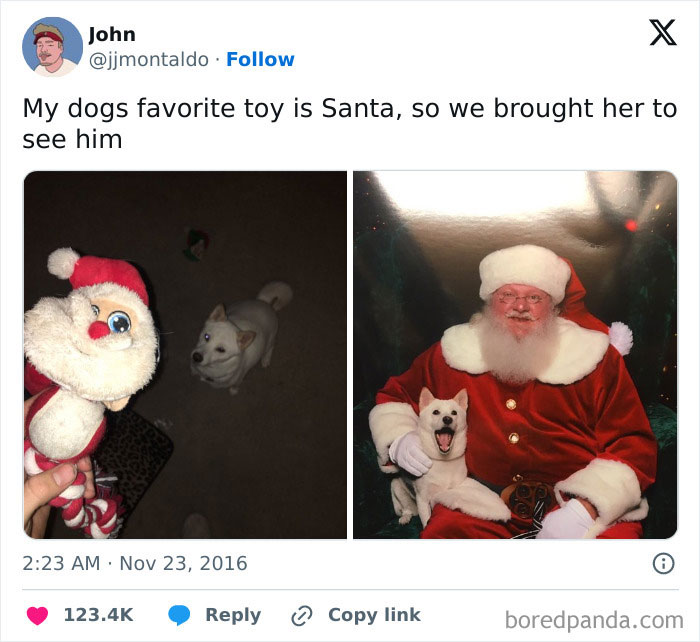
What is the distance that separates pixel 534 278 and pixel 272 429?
2.44 ft

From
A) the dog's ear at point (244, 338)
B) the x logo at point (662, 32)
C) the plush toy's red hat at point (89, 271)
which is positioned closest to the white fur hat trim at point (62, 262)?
the plush toy's red hat at point (89, 271)

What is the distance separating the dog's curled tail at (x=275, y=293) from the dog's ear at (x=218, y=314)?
0.14 meters

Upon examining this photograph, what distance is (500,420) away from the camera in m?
1.26

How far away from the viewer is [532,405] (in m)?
1.27

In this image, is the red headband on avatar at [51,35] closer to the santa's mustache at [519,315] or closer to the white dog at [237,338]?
the white dog at [237,338]

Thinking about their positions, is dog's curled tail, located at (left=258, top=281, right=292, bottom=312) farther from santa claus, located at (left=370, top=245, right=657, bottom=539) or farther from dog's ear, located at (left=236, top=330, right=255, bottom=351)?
santa claus, located at (left=370, top=245, right=657, bottom=539)

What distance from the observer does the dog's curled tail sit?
1659 mm

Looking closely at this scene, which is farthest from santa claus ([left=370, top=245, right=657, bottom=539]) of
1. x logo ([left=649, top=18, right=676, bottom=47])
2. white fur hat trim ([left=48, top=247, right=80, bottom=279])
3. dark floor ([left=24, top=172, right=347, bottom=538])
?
white fur hat trim ([left=48, top=247, right=80, bottom=279])

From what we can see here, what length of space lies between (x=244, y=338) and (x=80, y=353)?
47 centimetres

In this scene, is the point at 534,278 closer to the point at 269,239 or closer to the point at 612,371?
the point at 612,371

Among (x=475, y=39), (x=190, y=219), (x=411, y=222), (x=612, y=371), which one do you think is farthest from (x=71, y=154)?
(x=612, y=371)

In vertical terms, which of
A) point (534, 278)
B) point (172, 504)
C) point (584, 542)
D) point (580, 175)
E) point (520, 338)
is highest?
point (580, 175)

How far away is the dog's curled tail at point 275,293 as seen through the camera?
166 cm

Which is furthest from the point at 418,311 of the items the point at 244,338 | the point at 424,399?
the point at 244,338
